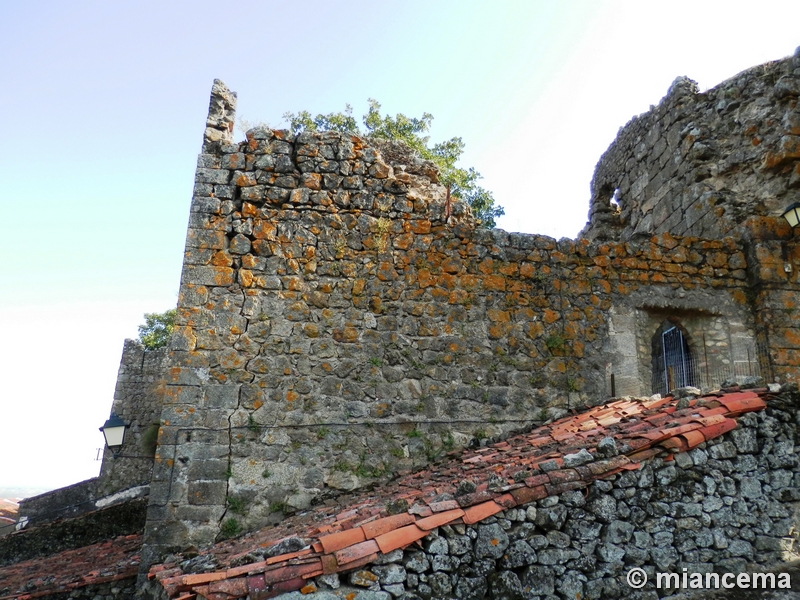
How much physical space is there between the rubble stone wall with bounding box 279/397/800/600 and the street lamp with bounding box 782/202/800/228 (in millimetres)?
3540

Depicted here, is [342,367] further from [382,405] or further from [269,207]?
[269,207]

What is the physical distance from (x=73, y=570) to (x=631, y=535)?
19.7 feet

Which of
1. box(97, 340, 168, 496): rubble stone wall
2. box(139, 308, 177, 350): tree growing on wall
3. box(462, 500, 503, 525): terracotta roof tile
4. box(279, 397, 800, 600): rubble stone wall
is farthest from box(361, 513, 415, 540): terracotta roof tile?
box(139, 308, 177, 350): tree growing on wall

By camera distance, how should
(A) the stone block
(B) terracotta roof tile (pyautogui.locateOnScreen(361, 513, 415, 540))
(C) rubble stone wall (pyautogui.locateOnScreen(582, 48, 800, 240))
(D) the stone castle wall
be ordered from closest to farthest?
(B) terracotta roof tile (pyautogui.locateOnScreen(361, 513, 415, 540))
(A) the stone block
(D) the stone castle wall
(C) rubble stone wall (pyautogui.locateOnScreen(582, 48, 800, 240))

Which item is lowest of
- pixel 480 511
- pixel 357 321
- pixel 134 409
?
pixel 480 511

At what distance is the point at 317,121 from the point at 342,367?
50.0 ft

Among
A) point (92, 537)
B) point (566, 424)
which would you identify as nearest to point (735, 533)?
point (566, 424)

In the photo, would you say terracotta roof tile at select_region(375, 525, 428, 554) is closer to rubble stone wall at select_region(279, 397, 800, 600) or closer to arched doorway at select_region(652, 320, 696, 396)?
rubble stone wall at select_region(279, 397, 800, 600)

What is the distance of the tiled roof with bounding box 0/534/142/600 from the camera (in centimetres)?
607

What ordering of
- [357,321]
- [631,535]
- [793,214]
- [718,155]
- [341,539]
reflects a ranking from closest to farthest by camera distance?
[341,539]
[631,535]
[357,321]
[793,214]
[718,155]

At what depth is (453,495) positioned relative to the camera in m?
4.13

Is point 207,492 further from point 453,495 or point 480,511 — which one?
point 480,511

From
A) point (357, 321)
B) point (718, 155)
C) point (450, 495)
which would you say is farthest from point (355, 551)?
point (718, 155)

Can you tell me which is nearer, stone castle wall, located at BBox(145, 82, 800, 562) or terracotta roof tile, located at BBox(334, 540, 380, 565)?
terracotta roof tile, located at BBox(334, 540, 380, 565)
